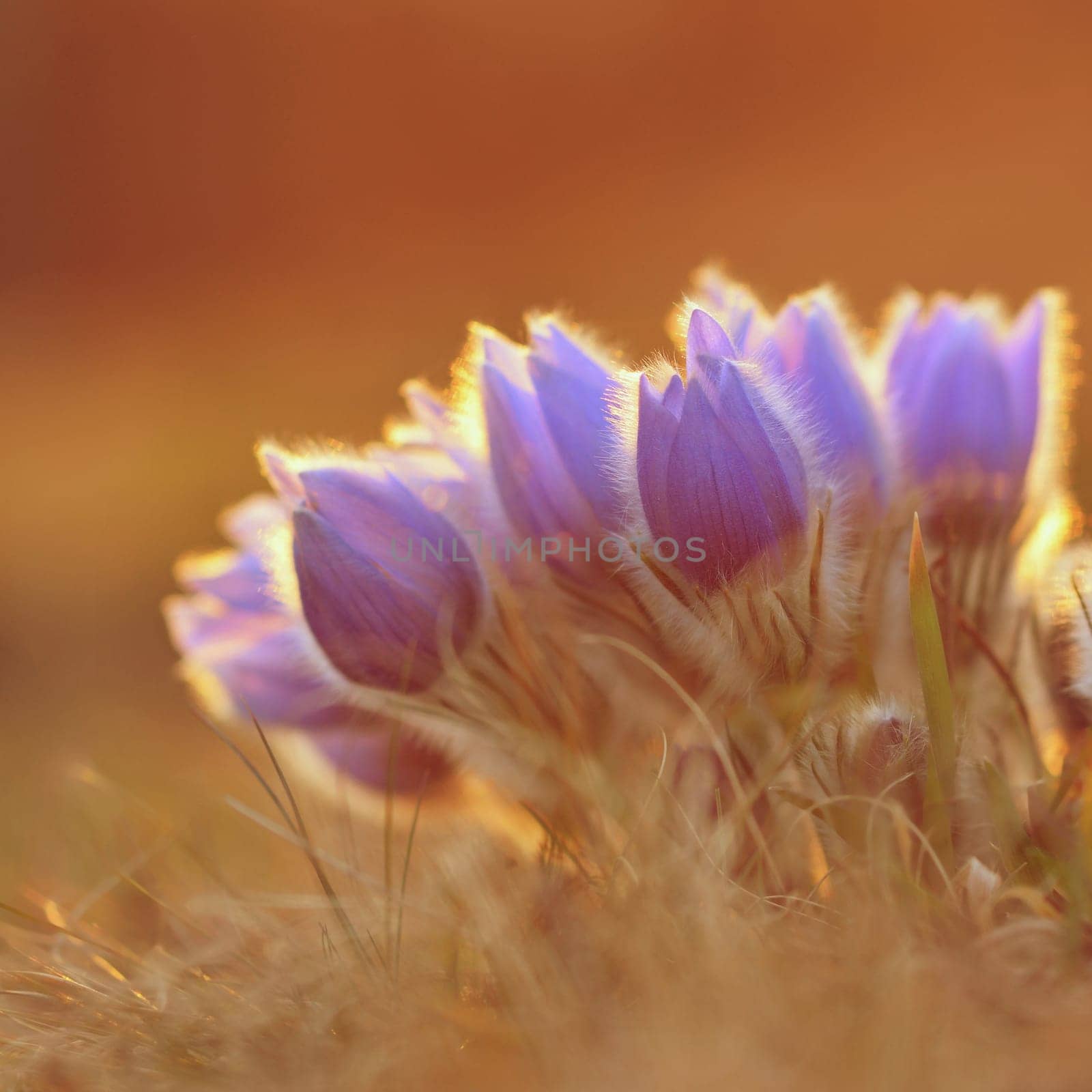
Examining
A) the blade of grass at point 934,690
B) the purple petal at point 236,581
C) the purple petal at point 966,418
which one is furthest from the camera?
the purple petal at point 236,581

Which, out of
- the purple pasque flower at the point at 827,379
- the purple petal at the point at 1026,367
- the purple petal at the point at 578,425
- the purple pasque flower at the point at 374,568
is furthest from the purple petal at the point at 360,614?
the purple petal at the point at 1026,367

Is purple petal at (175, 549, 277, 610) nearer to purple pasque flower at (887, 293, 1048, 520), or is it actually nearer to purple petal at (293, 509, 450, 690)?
purple petal at (293, 509, 450, 690)

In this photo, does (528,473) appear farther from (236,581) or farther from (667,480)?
(236,581)

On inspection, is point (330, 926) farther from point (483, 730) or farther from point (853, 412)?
point (853, 412)

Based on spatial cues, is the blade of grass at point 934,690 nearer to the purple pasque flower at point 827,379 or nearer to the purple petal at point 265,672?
the purple pasque flower at point 827,379

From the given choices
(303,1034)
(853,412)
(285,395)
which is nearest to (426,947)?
(303,1034)

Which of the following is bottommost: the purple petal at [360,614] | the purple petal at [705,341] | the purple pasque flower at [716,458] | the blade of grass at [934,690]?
the blade of grass at [934,690]

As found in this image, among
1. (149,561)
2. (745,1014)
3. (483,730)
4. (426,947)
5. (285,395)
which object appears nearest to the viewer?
(745,1014)

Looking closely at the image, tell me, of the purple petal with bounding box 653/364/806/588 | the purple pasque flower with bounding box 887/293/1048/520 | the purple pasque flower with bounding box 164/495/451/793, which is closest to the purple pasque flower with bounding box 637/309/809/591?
the purple petal with bounding box 653/364/806/588
